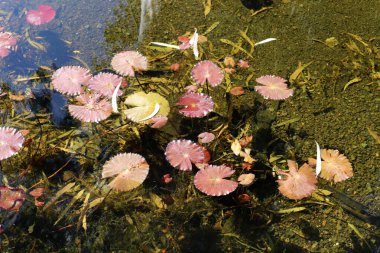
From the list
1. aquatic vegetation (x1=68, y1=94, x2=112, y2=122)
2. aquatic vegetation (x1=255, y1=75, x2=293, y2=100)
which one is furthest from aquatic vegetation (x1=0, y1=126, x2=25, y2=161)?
aquatic vegetation (x1=255, y1=75, x2=293, y2=100)

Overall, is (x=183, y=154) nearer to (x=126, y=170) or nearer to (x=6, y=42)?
(x=126, y=170)

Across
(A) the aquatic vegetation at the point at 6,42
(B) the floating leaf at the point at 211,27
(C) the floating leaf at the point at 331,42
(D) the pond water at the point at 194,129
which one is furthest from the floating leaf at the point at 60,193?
(C) the floating leaf at the point at 331,42

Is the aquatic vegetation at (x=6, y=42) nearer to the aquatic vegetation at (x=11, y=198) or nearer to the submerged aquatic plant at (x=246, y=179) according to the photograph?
the aquatic vegetation at (x=11, y=198)

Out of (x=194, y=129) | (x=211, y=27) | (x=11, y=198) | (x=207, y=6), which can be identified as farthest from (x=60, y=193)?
(x=207, y=6)

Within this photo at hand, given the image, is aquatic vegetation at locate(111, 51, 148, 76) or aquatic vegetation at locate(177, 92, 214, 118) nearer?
aquatic vegetation at locate(177, 92, 214, 118)

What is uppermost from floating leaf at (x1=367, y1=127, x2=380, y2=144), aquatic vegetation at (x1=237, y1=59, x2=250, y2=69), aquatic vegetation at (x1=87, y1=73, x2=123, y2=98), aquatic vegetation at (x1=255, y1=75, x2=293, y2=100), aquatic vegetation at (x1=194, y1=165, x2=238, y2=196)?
aquatic vegetation at (x1=87, y1=73, x2=123, y2=98)

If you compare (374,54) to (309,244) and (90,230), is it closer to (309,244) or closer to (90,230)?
(309,244)

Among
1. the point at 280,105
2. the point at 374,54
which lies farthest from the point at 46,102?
the point at 374,54

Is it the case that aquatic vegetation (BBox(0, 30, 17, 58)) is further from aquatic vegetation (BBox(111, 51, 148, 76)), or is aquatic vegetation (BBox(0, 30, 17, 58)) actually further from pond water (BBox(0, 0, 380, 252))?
aquatic vegetation (BBox(111, 51, 148, 76))
